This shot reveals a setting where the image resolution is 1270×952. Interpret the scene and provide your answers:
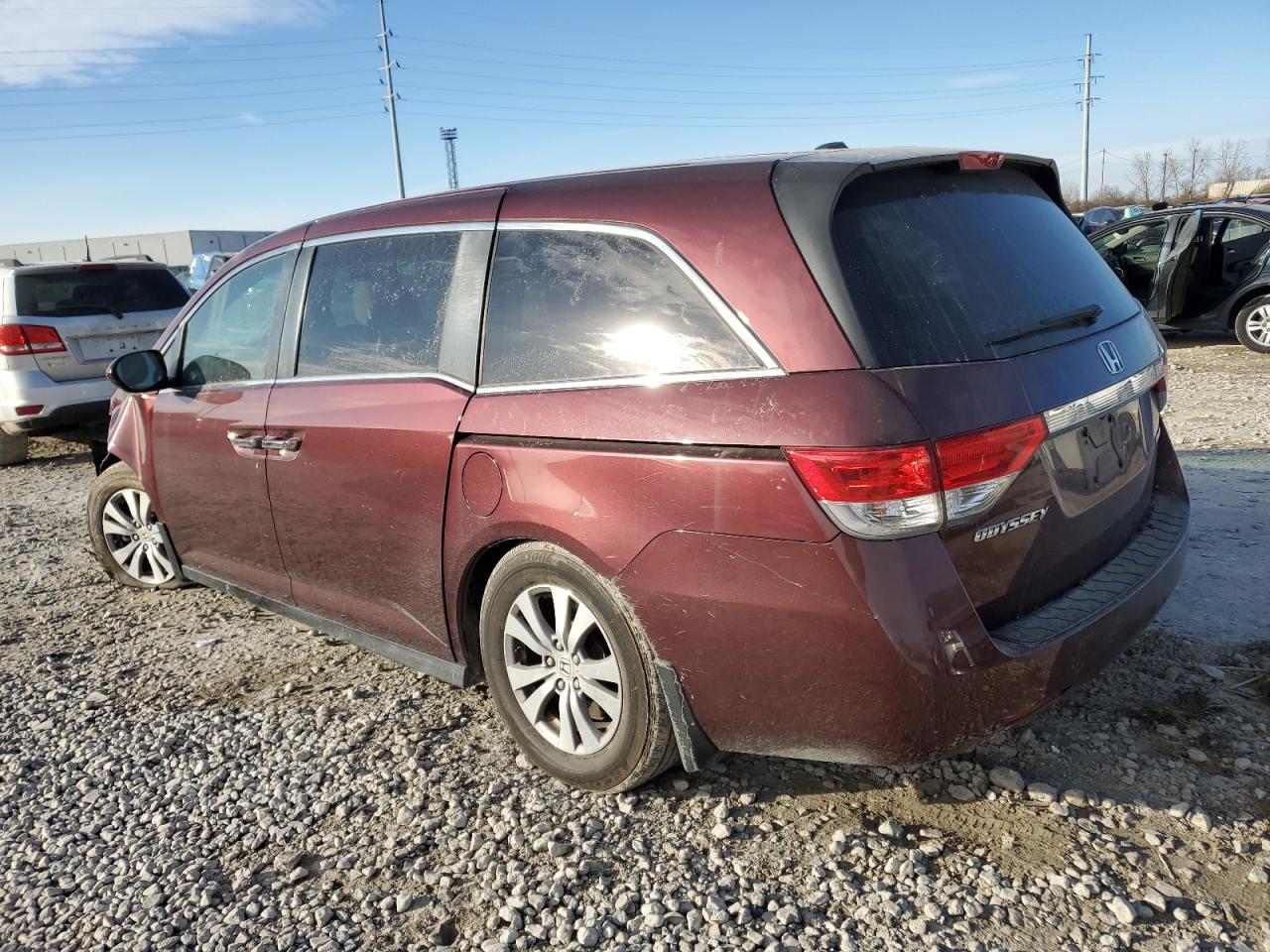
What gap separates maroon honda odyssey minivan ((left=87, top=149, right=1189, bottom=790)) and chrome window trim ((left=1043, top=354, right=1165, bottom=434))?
1 cm

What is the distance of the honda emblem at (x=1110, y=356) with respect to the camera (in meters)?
2.62

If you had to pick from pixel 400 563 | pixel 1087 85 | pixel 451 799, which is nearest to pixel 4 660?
pixel 400 563

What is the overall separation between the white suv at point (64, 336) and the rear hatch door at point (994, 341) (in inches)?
296

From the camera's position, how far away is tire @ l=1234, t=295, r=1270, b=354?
983 cm

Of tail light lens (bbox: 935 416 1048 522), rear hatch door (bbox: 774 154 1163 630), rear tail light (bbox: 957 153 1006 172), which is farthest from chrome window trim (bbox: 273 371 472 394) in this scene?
rear tail light (bbox: 957 153 1006 172)

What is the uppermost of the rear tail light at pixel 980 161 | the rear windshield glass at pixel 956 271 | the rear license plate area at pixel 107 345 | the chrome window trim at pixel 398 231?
the rear tail light at pixel 980 161

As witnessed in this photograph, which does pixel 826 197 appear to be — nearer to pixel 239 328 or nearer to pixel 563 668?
pixel 563 668

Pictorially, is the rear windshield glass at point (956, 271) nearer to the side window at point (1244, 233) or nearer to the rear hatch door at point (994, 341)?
the rear hatch door at point (994, 341)

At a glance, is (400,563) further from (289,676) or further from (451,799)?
(289,676)

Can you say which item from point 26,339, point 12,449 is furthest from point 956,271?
point 12,449

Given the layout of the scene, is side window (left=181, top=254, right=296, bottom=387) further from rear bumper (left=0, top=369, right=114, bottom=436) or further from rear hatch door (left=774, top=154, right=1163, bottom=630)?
rear bumper (left=0, top=369, right=114, bottom=436)

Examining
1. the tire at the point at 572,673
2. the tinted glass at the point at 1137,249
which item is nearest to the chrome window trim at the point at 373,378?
the tire at the point at 572,673

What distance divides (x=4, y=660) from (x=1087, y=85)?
69.0 metres

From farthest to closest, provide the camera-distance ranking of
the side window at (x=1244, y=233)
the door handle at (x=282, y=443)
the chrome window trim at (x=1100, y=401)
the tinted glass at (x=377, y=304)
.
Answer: the side window at (x=1244, y=233) < the door handle at (x=282, y=443) < the tinted glass at (x=377, y=304) < the chrome window trim at (x=1100, y=401)
